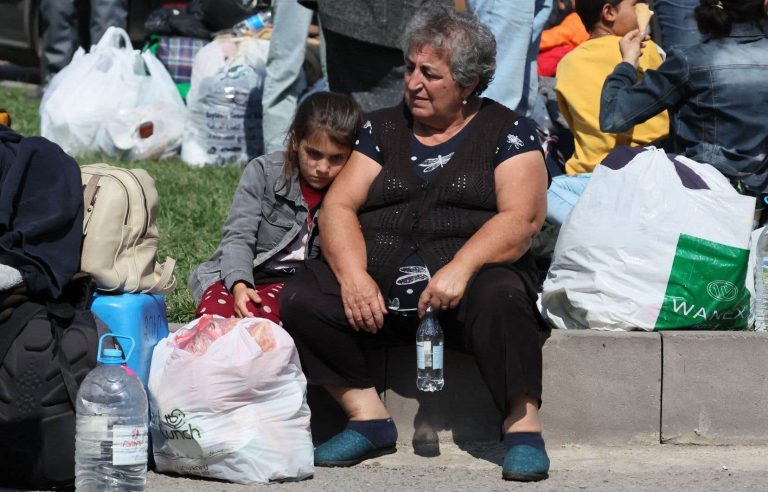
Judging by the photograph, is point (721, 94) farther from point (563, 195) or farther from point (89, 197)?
point (89, 197)

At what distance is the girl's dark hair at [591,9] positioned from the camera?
18.9ft

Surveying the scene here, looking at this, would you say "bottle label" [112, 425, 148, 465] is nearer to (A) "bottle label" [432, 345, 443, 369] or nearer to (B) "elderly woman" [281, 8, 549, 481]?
(B) "elderly woman" [281, 8, 549, 481]

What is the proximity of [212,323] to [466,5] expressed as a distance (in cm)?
237

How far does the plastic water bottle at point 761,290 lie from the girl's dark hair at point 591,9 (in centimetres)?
133

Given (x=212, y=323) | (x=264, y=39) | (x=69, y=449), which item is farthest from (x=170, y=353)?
(x=264, y=39)

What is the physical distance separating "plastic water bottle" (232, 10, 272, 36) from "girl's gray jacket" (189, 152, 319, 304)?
3.97 meters

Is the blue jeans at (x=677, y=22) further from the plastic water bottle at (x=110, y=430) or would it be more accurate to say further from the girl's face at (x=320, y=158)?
the plastic water bottle at (x=110, y=430)

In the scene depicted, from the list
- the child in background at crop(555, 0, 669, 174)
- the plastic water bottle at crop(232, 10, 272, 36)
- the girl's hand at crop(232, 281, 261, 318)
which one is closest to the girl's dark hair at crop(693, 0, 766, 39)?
the child in background at crop(555, 0, 669, 174)

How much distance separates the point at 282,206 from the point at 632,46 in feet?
5.61

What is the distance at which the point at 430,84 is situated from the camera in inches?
179

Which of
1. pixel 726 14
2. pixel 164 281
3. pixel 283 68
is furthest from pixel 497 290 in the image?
pixel 283 68

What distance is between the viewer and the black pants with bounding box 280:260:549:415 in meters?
4.14

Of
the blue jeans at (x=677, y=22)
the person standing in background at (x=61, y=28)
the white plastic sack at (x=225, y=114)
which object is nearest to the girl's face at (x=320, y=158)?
the blue jeans at (x=677, y=22)

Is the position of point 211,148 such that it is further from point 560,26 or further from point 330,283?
point 330,283
